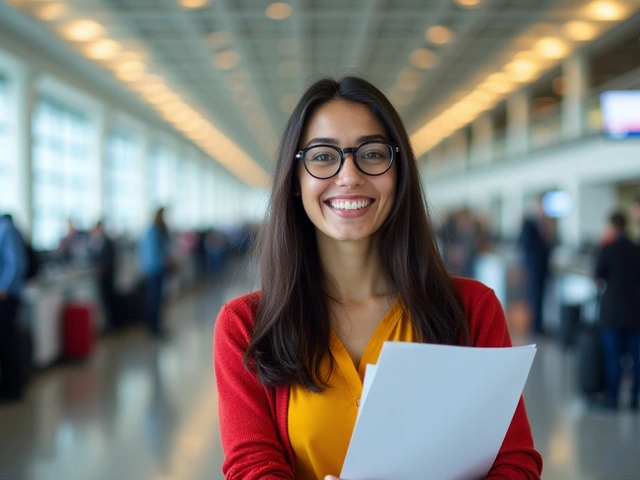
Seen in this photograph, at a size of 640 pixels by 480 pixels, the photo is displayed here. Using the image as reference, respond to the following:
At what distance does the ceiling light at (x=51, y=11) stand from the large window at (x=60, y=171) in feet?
10.2

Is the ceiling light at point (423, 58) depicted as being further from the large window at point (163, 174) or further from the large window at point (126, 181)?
the large window at point (163, 174)

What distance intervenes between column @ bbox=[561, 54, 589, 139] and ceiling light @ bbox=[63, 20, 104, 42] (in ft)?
31.2

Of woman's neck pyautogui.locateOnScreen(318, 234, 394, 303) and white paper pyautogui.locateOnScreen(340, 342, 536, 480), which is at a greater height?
woman's neck pyautogui.locateOnScreen(318, 234, 394, 303)

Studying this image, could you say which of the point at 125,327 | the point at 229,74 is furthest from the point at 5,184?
the point at 229,74

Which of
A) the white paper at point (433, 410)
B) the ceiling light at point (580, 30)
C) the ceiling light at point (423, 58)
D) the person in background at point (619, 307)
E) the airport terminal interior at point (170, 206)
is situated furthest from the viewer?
the ceiling light at point (423, 58)

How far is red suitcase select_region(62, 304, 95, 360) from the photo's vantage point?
8.54 metres

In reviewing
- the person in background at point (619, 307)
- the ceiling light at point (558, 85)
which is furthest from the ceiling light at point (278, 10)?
the ceiling light at point (558, 85)

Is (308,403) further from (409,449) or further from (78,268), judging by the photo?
(78,268)

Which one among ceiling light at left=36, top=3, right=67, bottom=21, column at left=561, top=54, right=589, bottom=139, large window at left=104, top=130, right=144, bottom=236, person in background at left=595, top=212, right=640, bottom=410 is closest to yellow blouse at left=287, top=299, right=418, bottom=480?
person in background at left=595, top=212, right=640, bottom=410

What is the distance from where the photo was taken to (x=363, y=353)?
62.4 inches

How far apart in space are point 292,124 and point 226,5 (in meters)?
8.48

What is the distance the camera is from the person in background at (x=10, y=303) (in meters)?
6.32

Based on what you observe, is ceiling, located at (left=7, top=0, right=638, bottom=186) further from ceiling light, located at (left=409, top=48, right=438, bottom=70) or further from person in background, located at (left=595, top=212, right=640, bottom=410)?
person in background, located at (left=595, top=212, right=640, bottom=410)

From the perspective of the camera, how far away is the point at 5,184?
1026cm
